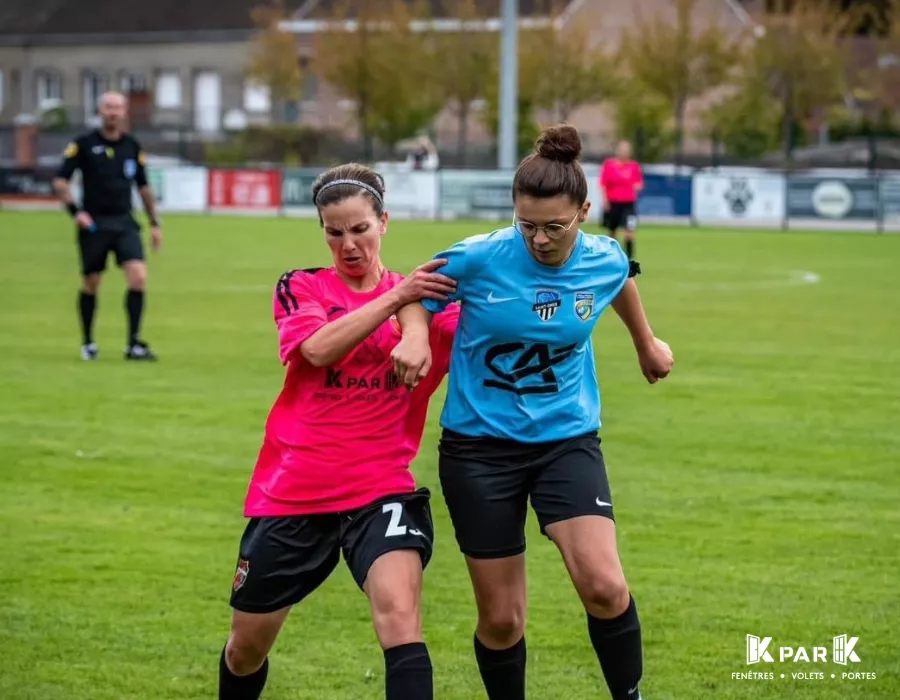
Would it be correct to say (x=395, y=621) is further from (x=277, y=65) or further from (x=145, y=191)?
(x=277, y=65)

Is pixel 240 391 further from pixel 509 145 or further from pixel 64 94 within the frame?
pixel 64 94

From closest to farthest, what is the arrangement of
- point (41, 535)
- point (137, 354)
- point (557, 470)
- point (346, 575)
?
point (557, 470)
point (346, 575)
point (41, 535)
point (137, 354)

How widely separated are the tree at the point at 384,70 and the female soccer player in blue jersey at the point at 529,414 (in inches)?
2243

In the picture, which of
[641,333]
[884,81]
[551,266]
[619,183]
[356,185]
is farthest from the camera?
[884,81]

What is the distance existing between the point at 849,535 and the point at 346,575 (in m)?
2.60

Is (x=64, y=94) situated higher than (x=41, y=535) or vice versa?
(x=64, y=94)

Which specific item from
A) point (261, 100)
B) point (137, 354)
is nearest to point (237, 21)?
point (261, 100)

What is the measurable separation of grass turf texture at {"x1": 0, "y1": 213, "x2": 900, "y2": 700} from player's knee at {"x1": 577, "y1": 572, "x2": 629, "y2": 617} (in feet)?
3.07

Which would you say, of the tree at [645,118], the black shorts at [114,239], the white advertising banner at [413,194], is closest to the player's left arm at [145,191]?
the black shorts at [114,239]

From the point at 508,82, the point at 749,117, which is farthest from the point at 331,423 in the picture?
the point at 749,117

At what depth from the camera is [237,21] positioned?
8262cm

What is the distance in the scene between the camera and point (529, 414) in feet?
17.2

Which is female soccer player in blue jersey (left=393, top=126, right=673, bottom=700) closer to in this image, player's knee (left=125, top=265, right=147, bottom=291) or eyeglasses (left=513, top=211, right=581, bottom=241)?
eyeglasses (left=513, top=211, right=581, bottom=241)

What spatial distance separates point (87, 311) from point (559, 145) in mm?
10509
